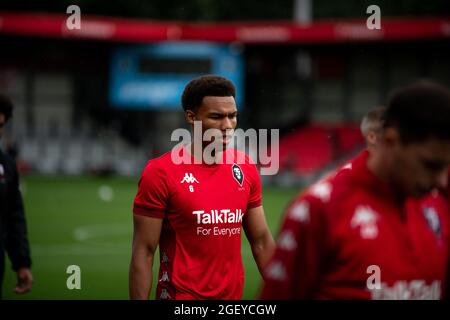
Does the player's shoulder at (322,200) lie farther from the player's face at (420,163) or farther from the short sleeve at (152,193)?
the short sleeve at (152,193)

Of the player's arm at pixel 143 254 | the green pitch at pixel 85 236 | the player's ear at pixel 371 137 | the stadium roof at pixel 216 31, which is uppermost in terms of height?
the stadium roof at pixel 216 31

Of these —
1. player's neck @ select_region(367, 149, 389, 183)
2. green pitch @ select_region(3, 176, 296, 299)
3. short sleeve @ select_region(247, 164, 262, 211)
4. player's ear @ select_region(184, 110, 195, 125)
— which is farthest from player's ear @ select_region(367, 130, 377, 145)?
green pitch @ select_region(3, 176, 296, 299)

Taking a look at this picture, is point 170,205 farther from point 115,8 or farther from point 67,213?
point 115,8

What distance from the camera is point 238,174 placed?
4.98m

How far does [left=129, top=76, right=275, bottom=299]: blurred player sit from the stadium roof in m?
31.8

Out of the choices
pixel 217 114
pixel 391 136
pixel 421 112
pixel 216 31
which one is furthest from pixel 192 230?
pixel 216 31

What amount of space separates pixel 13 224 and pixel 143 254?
183 centimetres

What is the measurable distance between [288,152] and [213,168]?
3259cm

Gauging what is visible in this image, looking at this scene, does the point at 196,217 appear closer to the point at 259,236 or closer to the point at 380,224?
the point at 259,236

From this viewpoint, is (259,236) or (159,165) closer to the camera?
(159,165)

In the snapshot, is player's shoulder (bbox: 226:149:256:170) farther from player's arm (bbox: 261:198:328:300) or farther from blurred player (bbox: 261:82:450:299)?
player's arm (bbox: 261:198:328:300)

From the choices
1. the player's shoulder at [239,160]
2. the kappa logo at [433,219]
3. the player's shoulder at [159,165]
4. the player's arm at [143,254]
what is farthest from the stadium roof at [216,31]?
the kappa logo at [433,219]

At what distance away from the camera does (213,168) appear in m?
4.92

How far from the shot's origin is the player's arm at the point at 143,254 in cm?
450
